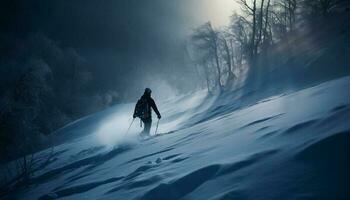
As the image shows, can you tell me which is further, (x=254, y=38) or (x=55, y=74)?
(x=55, y=74)

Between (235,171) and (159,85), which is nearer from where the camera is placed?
(235,171)

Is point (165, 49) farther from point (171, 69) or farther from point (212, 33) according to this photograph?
point (212, 33)

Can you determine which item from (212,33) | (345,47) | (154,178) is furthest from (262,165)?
(212,33)

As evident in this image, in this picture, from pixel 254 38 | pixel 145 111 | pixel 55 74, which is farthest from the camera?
pixel 55 74

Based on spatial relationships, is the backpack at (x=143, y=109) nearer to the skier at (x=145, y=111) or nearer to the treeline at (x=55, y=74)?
the skier at (x=145, y=111)

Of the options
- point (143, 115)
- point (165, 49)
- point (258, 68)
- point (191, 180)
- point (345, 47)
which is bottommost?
point (191, 180)

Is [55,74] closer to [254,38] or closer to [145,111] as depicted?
[254,38]

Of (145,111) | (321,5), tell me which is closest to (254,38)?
(321,5)

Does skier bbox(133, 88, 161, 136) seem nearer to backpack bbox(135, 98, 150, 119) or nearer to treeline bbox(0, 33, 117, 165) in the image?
backpack bbox(135, 98, 150, 119)

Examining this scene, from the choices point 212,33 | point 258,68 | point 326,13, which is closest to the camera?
point 258,68

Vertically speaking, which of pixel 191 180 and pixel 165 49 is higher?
pixel 165 49

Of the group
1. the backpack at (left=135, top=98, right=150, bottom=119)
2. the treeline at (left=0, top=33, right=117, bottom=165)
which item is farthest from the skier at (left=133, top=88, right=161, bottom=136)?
the treeline at (left=0, top=33, right=117, bottom=165)

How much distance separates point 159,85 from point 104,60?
40664 millimetres

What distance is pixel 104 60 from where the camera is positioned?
120 m
